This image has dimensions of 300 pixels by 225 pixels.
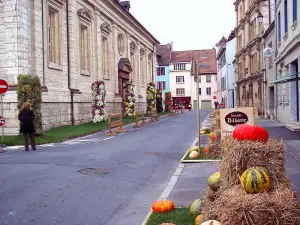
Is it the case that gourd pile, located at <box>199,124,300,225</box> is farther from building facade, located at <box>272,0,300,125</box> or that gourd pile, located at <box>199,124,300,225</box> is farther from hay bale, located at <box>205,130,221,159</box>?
building facade, located at <box>272,0,300,125</box>

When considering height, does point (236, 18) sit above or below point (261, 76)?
above

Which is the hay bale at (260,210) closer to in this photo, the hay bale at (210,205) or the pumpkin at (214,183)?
the hay bale at (210,205)

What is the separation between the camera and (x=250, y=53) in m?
36.2

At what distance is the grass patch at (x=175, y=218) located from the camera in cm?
505

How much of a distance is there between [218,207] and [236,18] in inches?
1709

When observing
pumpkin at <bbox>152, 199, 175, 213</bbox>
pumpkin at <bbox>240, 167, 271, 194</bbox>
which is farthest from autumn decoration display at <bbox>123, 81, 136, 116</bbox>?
pumpkin at <bbox>240, 167, 271, 194</bbox>

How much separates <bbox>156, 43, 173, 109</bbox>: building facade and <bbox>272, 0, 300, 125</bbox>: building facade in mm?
48154

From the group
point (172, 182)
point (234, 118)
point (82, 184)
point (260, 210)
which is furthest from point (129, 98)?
point (260, 210)

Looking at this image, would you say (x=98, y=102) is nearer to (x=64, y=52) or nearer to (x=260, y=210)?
(x=64, y=52)

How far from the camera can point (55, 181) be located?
785 cm

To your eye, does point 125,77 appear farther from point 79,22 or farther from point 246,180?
point 246,180

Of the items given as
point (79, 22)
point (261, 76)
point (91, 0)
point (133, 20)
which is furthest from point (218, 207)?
point (133, 20)

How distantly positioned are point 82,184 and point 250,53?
1239 inches

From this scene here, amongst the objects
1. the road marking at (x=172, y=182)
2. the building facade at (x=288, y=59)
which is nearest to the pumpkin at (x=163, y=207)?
the road marking at (x=172, y=182)
